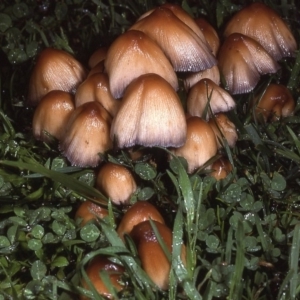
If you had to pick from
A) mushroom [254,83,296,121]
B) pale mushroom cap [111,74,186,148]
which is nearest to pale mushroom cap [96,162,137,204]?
pale mushroom cap [111,74,186,148]

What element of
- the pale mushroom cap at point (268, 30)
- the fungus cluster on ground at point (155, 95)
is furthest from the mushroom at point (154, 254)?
the pale mushroom cap at point (268, 30)

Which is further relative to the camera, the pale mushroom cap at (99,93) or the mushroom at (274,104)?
the mushroom at (274,104)

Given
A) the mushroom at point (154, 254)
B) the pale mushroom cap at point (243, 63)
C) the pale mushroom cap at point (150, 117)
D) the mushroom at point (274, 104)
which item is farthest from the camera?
the mushroom at point (274, 104)

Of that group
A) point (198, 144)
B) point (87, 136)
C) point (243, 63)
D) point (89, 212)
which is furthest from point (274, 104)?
point (89, 212)

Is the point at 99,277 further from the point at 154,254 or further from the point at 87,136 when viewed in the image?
the point at 87,136

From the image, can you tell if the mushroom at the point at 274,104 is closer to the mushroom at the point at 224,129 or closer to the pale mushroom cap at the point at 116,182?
the mushroom at the point at 224,129

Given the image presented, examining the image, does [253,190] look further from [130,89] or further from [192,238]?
A: [130,89]
